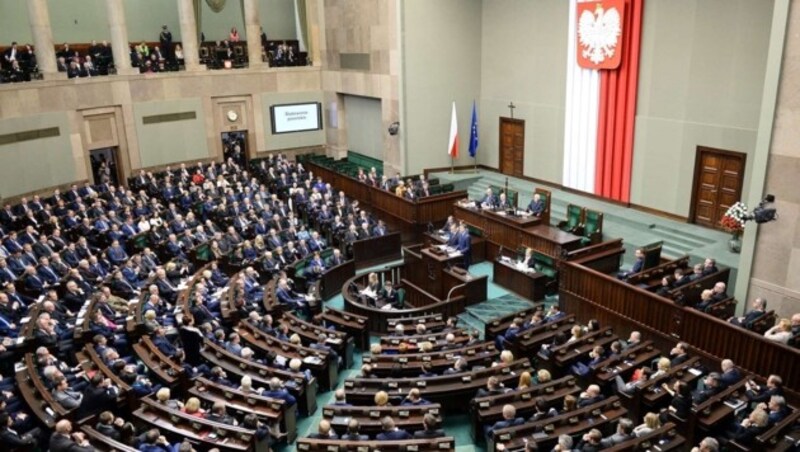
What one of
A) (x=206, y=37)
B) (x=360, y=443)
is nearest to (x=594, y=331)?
(x=360, y=443)

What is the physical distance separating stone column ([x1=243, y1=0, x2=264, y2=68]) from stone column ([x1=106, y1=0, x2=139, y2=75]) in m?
4.38

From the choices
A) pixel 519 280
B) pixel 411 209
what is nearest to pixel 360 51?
pixel 411 209

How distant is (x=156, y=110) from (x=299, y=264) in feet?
39.1

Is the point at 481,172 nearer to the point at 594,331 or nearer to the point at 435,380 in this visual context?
the point at 594,331

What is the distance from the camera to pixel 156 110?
73.0 feet

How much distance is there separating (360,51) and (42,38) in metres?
10.1

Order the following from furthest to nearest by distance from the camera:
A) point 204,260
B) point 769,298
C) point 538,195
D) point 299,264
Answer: point 538,195 → point 204,260 → point 299,264 → point 769,298

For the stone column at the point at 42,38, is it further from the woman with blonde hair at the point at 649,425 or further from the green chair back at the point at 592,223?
the woman with blonde hair at the point at 649,425

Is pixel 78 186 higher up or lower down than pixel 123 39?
lower down

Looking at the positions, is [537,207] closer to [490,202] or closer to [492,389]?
[490,202]

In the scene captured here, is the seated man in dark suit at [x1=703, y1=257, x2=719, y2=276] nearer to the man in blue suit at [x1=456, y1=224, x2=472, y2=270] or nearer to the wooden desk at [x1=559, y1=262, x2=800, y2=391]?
the wooden desk at [x1=559, y1=262, x2=800, y2=391]

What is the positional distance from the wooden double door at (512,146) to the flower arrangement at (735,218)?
7.75 m

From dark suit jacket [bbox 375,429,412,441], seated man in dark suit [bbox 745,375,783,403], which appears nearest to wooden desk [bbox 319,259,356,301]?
dark suit jacket [bbox 375,429,412,441]

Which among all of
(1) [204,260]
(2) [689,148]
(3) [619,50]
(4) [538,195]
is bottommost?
(1) [204,260]
